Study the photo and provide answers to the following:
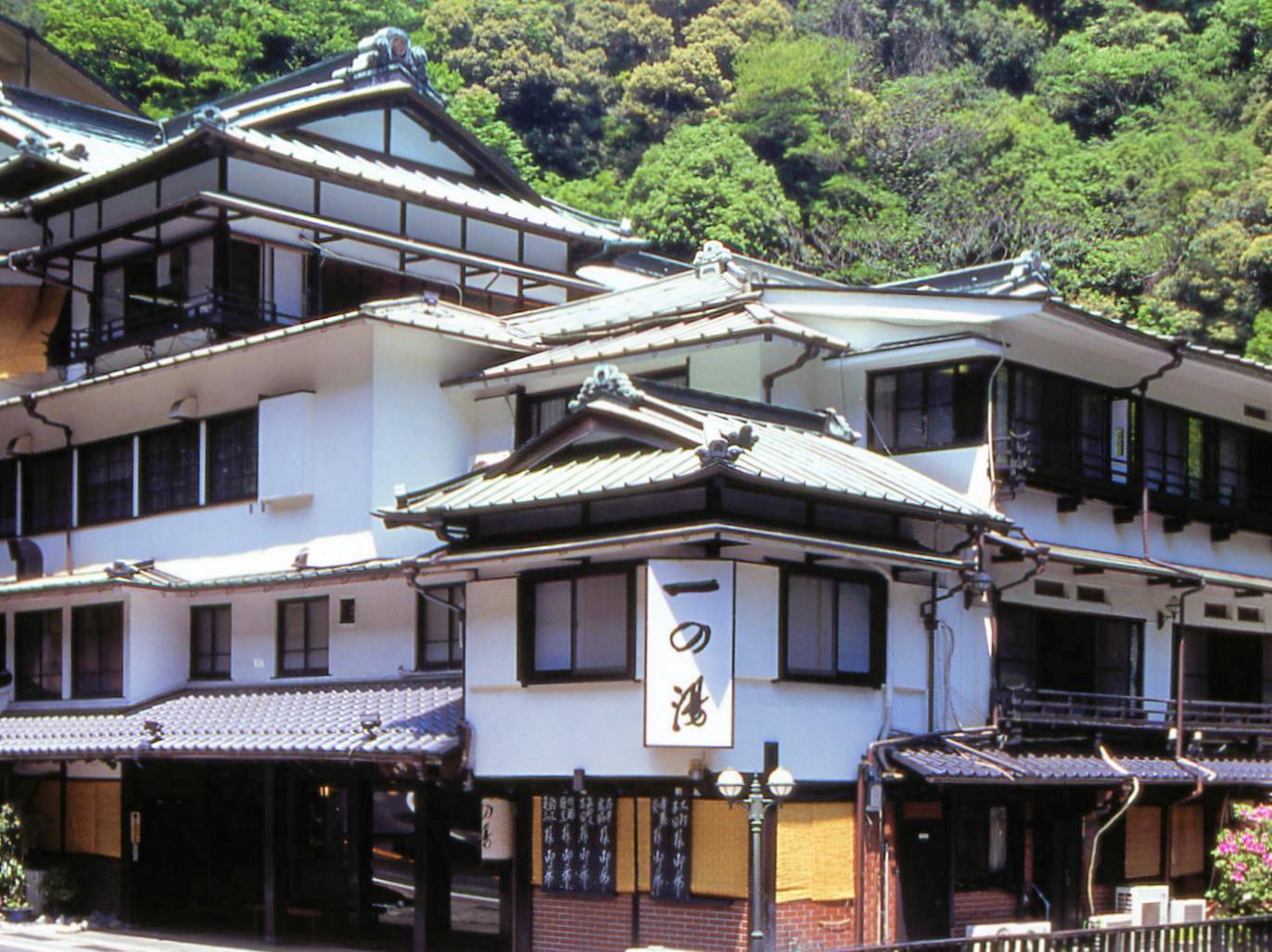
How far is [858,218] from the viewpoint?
62.8 m

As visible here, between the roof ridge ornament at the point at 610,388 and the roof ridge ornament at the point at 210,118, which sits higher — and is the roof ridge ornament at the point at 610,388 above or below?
below

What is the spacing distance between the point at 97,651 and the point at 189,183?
338 inches

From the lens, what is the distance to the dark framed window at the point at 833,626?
21.8 meters

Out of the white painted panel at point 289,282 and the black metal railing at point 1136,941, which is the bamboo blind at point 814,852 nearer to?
the black metal railing at point 1136,941

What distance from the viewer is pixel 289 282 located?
31.8 meters

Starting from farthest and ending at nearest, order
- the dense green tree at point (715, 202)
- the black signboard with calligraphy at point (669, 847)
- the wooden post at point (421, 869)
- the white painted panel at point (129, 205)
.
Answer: the dense green tree at point (715, 202) → the white painted panel at point (129, 205) → the wooden post at point (421, 869) → the black signboard with calligraphy at point (669, 847)

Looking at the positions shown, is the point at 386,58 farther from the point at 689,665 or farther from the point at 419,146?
the point at 689,665

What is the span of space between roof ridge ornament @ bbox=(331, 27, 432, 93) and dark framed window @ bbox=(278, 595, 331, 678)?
11.4 metres

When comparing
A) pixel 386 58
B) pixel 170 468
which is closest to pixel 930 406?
pixel 170 468

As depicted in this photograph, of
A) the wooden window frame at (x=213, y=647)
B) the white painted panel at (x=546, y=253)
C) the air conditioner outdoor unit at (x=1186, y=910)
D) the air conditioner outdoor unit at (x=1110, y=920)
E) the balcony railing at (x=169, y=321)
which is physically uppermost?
the white painted panel at (x=546, y=253)

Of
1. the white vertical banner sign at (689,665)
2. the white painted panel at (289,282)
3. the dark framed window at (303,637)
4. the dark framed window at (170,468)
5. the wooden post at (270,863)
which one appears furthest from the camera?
the white painted panel at (289,282)

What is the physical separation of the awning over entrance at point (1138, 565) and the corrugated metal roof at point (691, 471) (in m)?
0.68

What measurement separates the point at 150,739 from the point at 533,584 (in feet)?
23.4

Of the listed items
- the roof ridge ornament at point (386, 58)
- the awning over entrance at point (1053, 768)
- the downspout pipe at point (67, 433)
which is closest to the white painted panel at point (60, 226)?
the downspout pipe at point (67, 433)
